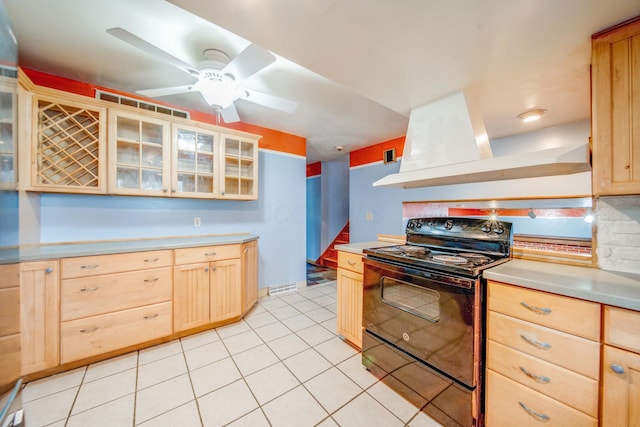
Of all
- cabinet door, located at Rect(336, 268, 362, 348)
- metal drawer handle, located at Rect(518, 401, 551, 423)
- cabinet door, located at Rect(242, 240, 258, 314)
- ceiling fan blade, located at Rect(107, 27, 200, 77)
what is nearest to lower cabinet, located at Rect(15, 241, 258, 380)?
cabinet door, located at Rect(242, 240, 258, 314)

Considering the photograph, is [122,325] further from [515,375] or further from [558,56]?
[558,56]

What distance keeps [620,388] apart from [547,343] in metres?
0.21

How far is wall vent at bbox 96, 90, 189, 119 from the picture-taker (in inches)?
87.1

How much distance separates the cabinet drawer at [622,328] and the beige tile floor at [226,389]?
39.4 inches

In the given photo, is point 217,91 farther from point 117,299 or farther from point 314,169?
point 314,169

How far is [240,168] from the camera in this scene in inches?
115

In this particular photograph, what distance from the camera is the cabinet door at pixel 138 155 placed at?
2.06m

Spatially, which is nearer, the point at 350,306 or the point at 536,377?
the point at 536,377

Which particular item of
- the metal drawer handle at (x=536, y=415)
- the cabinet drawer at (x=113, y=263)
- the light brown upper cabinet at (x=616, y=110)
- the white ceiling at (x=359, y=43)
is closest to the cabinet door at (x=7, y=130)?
the white ceiling at (x=359, y=43)

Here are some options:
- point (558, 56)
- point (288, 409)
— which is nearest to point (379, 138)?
point (558, 56)

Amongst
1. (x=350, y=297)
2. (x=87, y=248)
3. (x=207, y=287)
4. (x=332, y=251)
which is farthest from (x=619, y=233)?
(x=332, y=251)

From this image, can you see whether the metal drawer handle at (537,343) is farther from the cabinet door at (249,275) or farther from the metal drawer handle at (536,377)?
the cabinet door at (249,275)

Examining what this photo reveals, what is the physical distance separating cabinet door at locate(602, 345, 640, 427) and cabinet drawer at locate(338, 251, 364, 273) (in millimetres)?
1290

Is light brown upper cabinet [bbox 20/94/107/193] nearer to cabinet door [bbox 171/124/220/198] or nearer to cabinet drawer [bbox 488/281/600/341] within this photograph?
cabinet door [bbox 171/124/220/198]
